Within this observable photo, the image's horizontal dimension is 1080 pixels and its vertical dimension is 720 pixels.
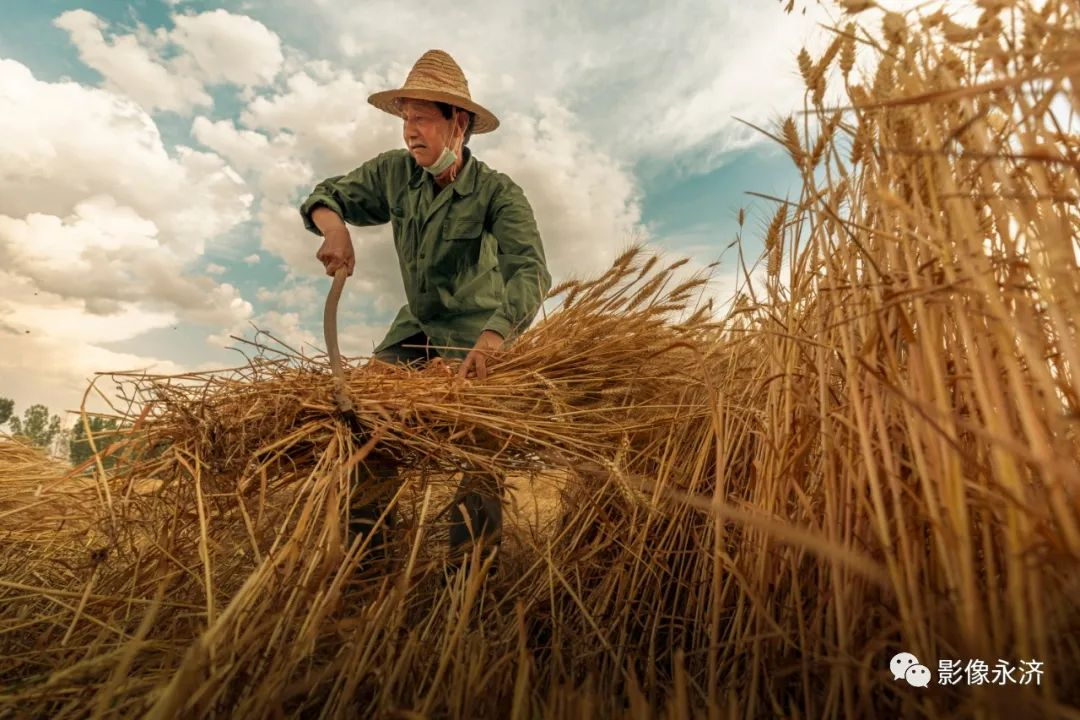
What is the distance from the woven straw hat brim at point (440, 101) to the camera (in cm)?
197

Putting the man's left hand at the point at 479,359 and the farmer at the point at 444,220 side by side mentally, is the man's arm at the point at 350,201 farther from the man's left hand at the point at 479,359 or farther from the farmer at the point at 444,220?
the man's left hand at the point at 479,359

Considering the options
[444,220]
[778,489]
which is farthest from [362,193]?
[778,489]

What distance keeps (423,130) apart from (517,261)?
0.55 meters

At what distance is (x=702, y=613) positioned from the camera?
3.47 feet

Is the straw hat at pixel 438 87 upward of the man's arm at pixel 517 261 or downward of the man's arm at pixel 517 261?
upward

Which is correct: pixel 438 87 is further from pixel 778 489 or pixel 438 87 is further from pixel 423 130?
pixel 778 489

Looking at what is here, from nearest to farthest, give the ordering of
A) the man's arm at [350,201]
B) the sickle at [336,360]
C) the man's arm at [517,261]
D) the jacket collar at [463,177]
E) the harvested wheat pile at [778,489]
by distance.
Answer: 1. the harvested wheat pile at [778,489]
2. the sickle at [336,360]
3. the man's arm at [517,261]
4. the man's arm at [350,201]
5. the jacket collar at [463,177]

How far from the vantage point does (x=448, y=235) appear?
2143 millimetres

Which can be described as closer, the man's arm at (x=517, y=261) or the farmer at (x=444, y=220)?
the man's arm at (x=517, y=261)

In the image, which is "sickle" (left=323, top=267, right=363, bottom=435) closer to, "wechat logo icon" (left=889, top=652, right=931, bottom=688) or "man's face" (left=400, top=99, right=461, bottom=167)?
"man's face" (left=400, top=99, right=461, bottom=167)

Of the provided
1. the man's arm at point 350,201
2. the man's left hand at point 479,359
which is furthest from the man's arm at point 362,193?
the man's left hand at point 479,359

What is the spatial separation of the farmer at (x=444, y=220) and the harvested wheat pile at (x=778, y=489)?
1.70ft

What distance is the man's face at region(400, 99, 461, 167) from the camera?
200cm

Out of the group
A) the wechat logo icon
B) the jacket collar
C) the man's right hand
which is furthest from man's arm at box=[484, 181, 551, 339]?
the wechat logo icon
